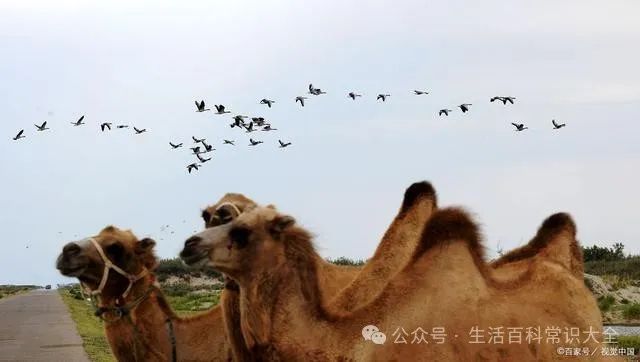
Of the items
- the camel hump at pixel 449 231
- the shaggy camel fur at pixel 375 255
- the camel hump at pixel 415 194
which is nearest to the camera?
the camel hump at pixel 449 231

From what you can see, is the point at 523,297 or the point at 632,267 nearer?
the point at 523,297

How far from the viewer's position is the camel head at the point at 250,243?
20.3 feet

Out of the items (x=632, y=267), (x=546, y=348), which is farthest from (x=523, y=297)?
(x=632, y=267)

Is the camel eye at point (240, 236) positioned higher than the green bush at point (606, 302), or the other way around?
the camel eye at point (240, 236)

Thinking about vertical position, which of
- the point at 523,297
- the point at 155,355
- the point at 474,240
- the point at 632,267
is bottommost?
the point at 632,267

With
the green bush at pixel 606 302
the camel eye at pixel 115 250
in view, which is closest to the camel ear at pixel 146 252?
the camel eye at pixel 115 250

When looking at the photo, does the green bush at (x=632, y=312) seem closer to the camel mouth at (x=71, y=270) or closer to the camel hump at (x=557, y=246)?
the camel hump at (x=557, y=246)

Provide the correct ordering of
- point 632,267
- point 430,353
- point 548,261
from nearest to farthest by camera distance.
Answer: point 430,353 < point 548,261 < point 632,267

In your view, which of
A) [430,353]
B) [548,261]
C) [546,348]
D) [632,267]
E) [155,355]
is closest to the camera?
[430,353]

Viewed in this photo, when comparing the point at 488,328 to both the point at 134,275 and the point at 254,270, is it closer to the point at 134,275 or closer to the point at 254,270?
the point at 254,270

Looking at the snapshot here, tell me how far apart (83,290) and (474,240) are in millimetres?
3737

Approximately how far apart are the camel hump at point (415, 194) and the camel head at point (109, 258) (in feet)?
8.55

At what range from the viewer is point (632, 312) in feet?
79.9

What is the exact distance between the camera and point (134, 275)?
28.1 feet
